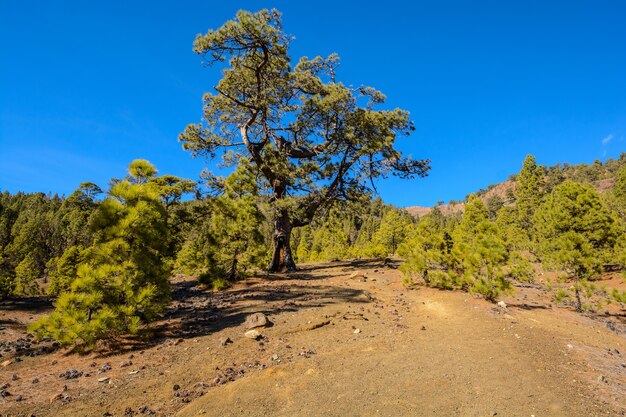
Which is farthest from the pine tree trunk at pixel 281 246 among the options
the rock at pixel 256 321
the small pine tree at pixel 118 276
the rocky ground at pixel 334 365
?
the small pine tree at pixel 118 276

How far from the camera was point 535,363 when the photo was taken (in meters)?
7.04

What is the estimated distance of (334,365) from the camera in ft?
23.7

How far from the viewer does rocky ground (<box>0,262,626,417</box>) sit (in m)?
5.55

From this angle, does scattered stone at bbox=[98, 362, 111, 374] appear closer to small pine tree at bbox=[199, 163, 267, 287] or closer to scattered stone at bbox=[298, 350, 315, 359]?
scattered stone at bbox=[298, 350, 315, 359]

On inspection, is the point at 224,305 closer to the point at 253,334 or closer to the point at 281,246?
the point at 253,334

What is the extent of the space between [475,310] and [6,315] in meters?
18.9

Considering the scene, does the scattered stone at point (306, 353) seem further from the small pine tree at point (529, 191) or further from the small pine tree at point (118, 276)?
the small pine tree at point (529, 191)

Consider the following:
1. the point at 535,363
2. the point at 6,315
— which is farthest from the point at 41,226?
the point at 535,363

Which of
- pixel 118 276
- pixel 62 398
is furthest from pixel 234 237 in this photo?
pixel 62 398

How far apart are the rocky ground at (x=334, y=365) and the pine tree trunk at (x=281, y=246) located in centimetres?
978

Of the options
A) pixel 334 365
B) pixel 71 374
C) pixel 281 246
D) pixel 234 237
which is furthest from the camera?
pixel 281 246

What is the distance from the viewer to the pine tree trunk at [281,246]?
2252 centimetres

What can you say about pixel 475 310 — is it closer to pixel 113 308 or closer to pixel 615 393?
pixel 615 393

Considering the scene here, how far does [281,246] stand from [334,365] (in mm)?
15858
